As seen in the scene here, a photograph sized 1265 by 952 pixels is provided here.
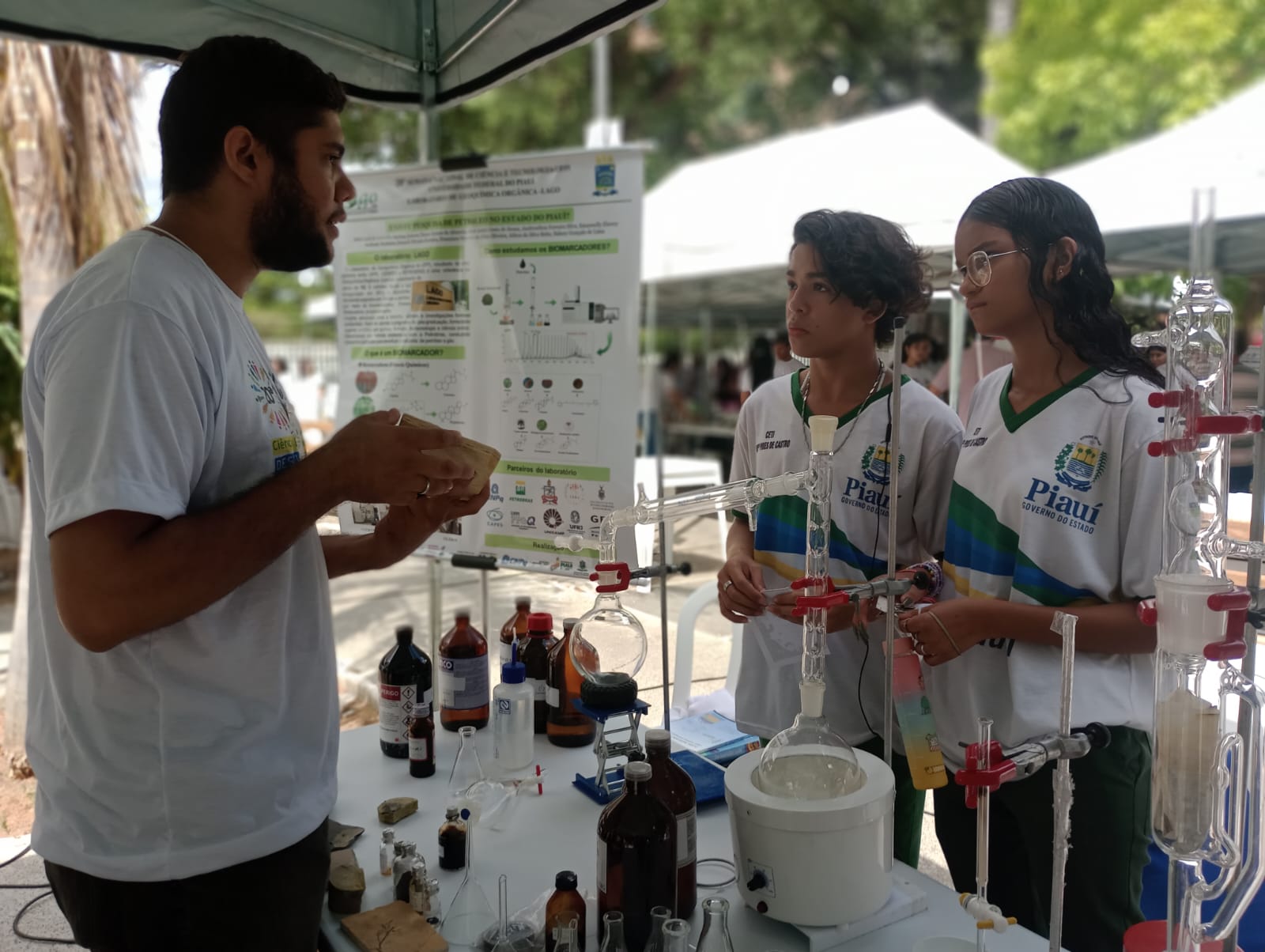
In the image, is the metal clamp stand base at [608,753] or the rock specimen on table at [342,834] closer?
the rock specimen on table at [342,834]

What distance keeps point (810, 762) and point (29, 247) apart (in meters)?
4.34

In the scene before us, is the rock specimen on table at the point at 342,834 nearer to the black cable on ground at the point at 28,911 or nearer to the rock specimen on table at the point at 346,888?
the rock specimen on table at the point at 346,888

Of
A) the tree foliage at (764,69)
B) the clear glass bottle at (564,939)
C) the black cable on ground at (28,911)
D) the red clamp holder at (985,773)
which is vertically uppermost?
the tree foliage at (764,69)

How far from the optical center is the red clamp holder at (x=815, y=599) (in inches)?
49.6

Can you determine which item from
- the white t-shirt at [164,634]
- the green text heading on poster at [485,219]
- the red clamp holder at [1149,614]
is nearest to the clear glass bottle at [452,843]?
the white t-shirt at [164,634]

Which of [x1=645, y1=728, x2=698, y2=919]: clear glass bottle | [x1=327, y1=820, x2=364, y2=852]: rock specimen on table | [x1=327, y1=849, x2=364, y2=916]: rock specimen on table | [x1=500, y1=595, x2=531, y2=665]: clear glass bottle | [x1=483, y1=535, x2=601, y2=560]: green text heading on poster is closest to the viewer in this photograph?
[x1=645, y1=728, x2=698, y2=919]: clear glass bottle

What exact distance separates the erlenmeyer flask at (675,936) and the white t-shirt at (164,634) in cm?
52

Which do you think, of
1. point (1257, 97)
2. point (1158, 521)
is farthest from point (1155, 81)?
point (1158, 521)

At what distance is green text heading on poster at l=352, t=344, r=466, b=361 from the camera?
289 cm

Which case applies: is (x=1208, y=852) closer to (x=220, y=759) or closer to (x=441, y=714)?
(x=220, y=759)

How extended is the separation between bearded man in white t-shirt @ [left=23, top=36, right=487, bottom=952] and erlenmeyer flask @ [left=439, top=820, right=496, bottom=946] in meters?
0.19

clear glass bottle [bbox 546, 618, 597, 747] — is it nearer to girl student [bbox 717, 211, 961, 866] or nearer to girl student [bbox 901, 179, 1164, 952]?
girl student [bbox 717, 211, 961, 866]

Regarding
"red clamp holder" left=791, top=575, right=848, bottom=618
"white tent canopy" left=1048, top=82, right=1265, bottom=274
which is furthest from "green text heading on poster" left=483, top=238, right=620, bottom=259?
"white tent canopy" left=1048, top=82, right=1265, bottom=274

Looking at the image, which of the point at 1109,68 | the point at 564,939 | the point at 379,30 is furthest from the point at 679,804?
the point at 1109,68
